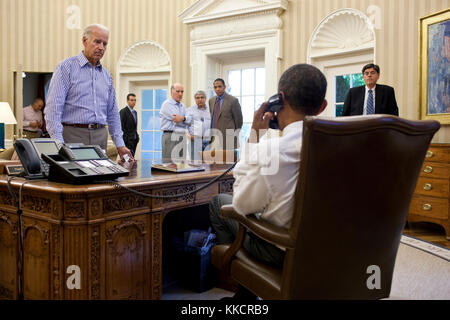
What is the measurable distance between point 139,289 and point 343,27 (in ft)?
15.2

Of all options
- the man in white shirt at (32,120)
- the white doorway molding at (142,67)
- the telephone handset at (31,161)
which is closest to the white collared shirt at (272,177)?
the telephone handset at (31,161)

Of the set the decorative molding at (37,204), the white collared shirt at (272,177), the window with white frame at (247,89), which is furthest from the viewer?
the window with white frame at (247,89)

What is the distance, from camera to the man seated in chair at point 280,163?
1.32m

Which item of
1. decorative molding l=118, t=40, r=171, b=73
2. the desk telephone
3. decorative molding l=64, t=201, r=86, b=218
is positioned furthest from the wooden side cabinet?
decorative molding l=118, t=40, r=171, b=73

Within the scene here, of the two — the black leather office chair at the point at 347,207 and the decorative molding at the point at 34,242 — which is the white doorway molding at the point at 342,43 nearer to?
the black leather office chair at the point at 347,207

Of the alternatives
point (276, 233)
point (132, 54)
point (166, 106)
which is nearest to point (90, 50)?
point (276, 233)

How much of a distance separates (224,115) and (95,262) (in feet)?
14.1

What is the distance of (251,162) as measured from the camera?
1363 mm

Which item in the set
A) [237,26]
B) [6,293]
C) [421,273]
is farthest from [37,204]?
[237,26]

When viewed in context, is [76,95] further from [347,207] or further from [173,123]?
A: [173,123]

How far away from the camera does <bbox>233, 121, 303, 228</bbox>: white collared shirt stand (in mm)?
1316

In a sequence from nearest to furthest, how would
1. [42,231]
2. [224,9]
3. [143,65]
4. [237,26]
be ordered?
[42,231] → [237,26] → [224,9] → [143,65]

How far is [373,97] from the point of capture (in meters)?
4.21

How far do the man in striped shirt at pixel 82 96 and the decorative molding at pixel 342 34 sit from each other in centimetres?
345
